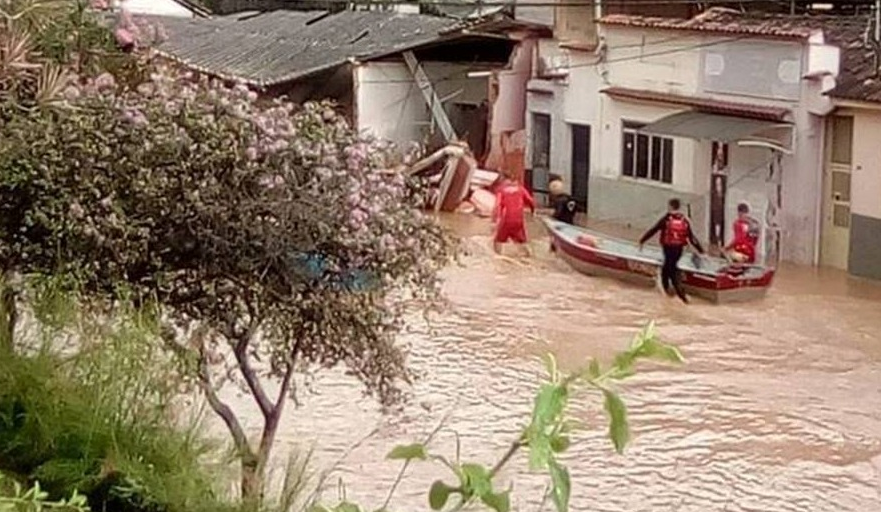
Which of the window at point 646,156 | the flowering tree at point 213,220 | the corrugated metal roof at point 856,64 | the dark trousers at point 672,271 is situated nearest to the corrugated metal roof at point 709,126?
the window at point 646,156

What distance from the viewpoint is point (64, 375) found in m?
6.27

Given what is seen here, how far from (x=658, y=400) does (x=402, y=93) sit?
757 inches

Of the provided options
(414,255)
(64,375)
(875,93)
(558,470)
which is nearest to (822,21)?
(875,93)

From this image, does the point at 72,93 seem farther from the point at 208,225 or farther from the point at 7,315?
the point at 7,315

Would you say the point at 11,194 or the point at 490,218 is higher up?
the point at 11,194

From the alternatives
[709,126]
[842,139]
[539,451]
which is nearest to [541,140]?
[709,126]

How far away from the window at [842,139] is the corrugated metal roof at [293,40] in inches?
468

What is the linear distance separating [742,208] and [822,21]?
412 cm

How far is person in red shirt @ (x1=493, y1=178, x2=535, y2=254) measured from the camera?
2358 cm

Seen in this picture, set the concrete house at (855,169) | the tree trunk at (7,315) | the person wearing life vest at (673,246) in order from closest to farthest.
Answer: the tree trunk at (7,315) < the person wearing life vest at (673,246) < the concrete house at (855,169)

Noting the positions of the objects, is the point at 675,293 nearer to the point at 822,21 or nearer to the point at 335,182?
the point at 822,21

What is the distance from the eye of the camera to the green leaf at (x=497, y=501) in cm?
330

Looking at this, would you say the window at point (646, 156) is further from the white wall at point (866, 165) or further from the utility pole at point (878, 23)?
the utility pole at point (878, 23)

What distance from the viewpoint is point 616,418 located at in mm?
3102
